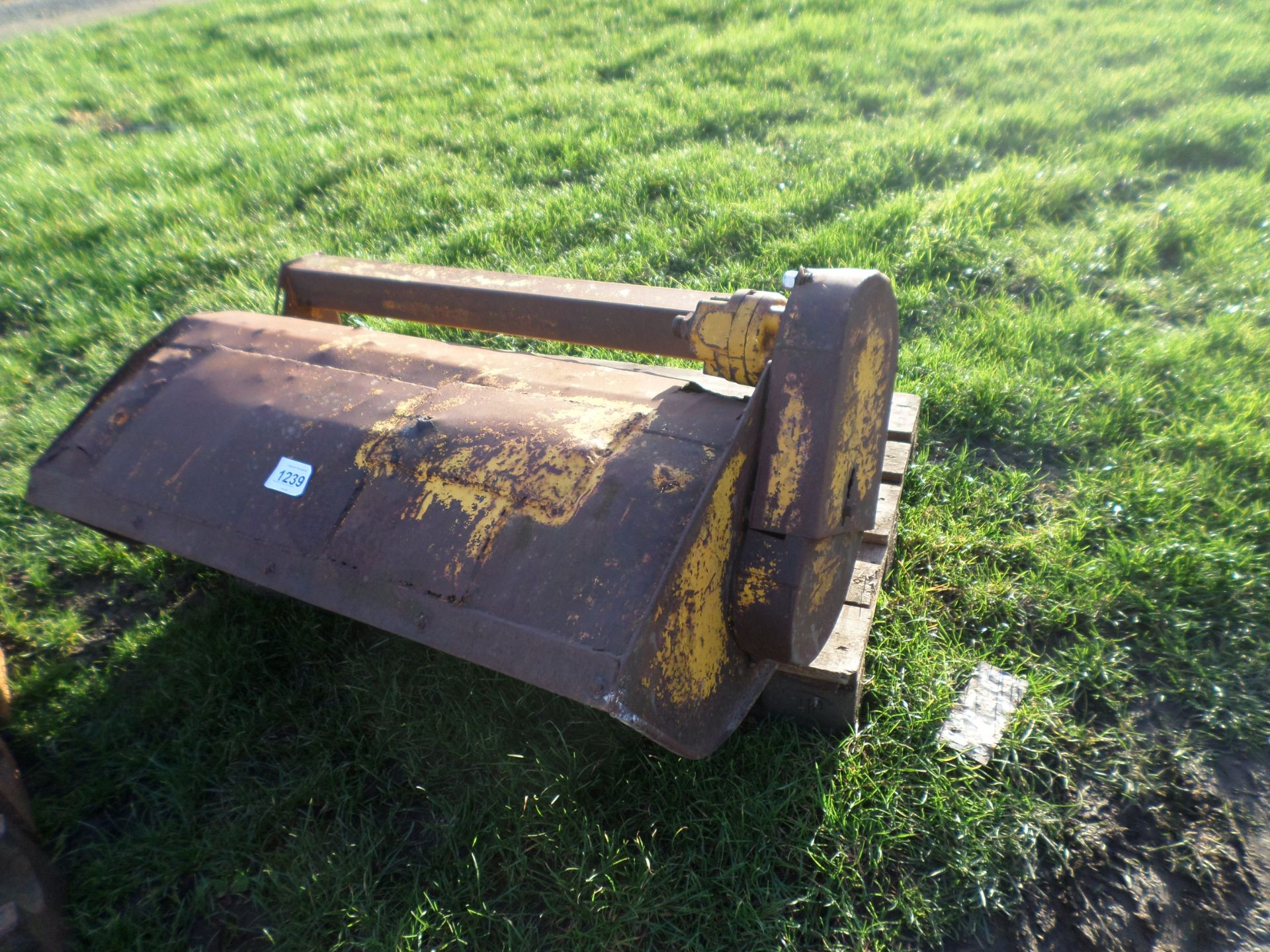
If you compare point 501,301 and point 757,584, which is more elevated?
point 501,301

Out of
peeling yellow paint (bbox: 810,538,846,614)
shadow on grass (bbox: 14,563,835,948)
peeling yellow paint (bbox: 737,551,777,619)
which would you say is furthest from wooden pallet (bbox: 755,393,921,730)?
peeling yellow paint (bbox: 737,551,777,619)

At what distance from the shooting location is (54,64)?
7289 millimetres

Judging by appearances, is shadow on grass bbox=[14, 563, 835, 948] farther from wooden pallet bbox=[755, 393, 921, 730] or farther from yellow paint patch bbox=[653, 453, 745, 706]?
yellow paint patch bbox=[653, 453, 745, 706]

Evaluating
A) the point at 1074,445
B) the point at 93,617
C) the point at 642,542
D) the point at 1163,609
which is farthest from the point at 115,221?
the point at 1163,609

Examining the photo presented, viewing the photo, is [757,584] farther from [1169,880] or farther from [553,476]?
[1169,880]

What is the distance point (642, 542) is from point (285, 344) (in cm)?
142

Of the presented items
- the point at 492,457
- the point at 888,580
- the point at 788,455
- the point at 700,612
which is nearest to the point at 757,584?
the point at 700,612

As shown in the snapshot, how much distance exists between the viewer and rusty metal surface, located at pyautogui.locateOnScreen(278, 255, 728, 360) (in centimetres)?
220

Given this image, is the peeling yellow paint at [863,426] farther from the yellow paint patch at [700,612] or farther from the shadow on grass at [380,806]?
the shadow on grass at [380,806]

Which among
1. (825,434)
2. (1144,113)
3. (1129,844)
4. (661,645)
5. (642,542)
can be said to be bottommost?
(1129,844)

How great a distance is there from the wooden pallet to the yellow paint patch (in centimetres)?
37

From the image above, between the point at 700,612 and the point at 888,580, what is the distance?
3.81ft

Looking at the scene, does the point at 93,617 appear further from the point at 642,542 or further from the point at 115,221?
the point at 115,221

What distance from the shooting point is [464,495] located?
6.08ft
